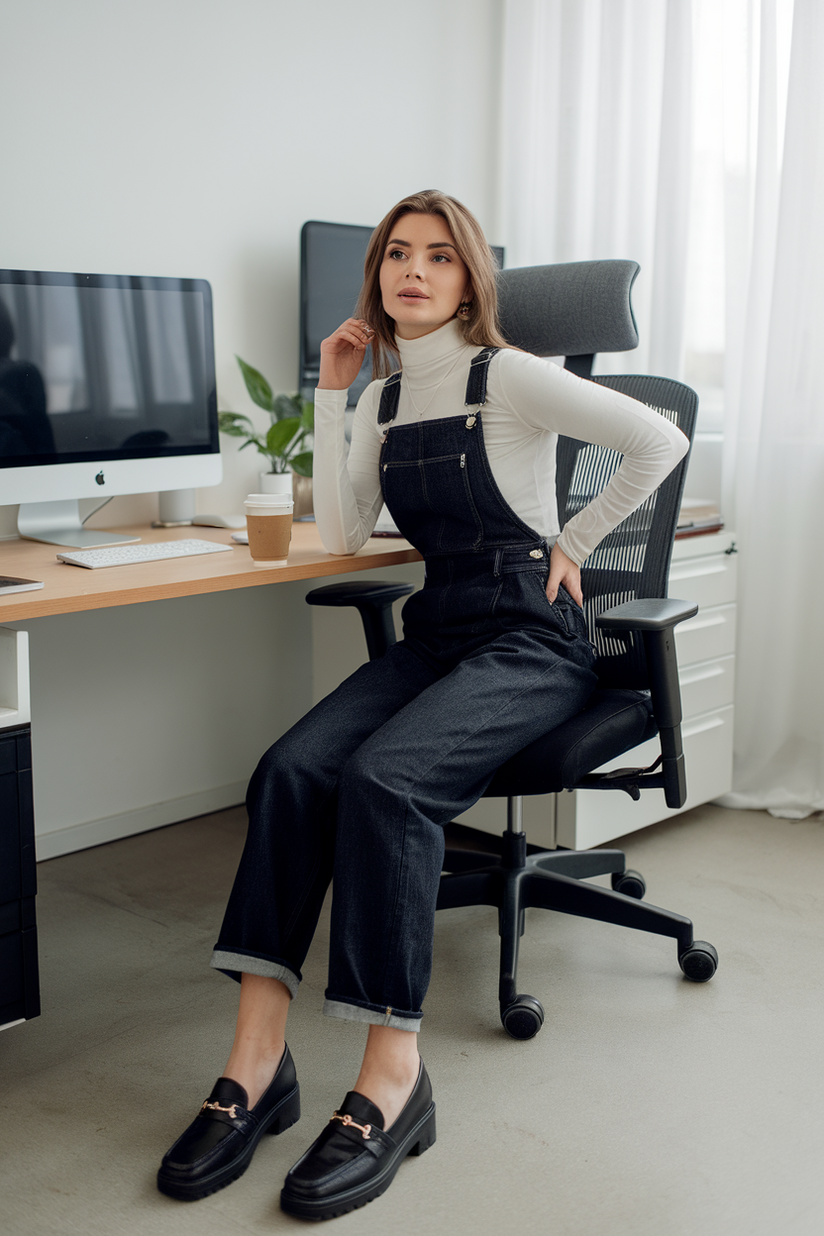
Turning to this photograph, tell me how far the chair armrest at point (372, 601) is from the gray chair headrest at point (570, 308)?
0.50m

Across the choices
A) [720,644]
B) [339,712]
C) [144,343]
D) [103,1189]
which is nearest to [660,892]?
[720,644]

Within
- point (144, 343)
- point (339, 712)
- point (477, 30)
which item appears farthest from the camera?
point (477, 30)

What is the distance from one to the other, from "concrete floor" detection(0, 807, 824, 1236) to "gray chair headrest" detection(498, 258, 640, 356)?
1090 mm

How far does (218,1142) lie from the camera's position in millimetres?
1422

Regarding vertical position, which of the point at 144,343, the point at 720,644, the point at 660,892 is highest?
the point at 144,343

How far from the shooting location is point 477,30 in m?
3.08

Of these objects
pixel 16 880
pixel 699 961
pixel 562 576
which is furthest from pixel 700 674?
pixel 16 880

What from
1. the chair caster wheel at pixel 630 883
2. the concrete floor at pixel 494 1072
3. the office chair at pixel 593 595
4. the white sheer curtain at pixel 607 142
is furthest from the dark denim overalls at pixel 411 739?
the white sheer curtain at pixel 607 142

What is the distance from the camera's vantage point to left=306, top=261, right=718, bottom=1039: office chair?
71.6 inches

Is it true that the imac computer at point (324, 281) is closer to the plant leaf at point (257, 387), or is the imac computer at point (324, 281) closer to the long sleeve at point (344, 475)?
the plant leaf at point (257, 387)

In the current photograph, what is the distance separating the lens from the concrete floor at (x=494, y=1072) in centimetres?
139

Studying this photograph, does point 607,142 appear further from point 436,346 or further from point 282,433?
point 436,346

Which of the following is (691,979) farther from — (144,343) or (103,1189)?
(144,343)

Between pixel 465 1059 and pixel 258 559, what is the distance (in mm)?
842
